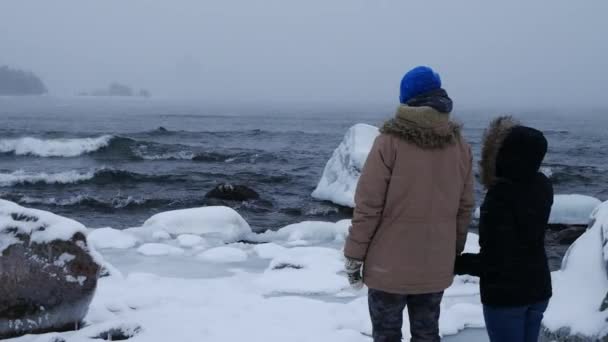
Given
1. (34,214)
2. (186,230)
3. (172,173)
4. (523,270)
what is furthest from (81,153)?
(523,270)

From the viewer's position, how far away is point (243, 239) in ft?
33.0

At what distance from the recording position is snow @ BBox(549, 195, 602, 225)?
43.9 feet

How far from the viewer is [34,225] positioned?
5.00 meters

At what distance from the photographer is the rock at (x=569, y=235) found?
11.6 meters

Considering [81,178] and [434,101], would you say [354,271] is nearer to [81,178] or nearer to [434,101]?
[434,101]

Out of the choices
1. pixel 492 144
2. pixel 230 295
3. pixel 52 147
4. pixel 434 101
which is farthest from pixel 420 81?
pixel 52 147

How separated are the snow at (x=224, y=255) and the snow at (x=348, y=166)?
20.2 feet

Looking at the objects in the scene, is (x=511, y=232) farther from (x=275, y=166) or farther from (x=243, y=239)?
(x=275, y=166)

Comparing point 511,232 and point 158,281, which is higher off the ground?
point 511,232

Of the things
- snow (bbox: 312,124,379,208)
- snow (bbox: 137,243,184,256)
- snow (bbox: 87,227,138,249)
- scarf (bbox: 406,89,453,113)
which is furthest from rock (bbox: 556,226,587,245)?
scarf (bbox: 406,89,453,113)

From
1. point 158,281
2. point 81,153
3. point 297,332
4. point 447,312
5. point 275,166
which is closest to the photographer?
point 297,332

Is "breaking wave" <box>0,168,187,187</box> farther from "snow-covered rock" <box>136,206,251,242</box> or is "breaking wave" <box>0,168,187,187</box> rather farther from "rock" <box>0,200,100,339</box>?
"rock" <box>0,200,100,339</box>

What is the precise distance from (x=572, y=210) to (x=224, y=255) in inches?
354

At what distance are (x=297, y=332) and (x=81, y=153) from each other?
84.1 feet
